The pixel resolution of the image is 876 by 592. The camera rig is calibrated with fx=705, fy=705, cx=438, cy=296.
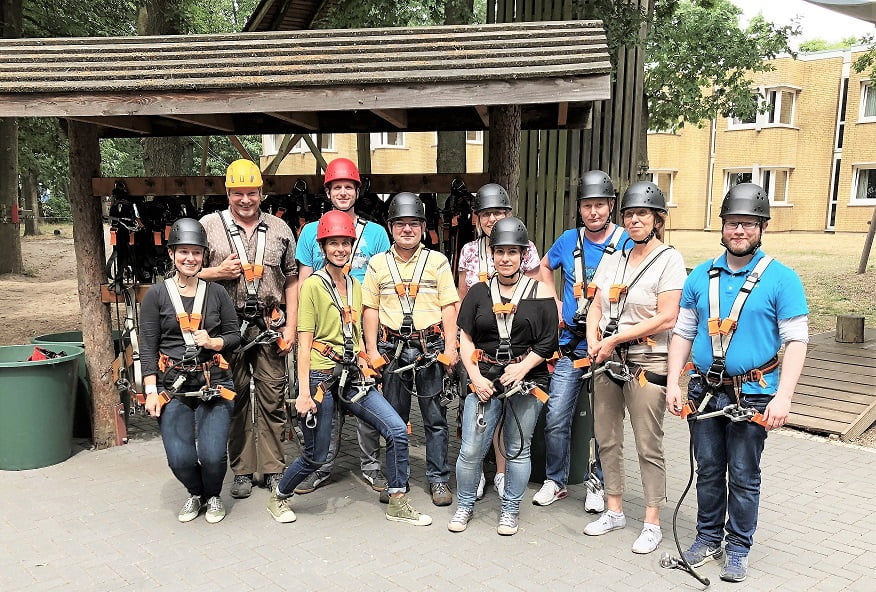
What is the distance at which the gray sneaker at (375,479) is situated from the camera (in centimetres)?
529

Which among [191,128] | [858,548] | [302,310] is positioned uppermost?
[191,128]

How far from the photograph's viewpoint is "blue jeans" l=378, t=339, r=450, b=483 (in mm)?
4797

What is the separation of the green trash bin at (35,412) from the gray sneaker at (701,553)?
15.7ft

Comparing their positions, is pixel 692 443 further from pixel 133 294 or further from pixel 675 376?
pixel 133 294

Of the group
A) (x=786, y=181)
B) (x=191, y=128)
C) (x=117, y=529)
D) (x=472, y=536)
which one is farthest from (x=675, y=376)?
(x=786, y=181)

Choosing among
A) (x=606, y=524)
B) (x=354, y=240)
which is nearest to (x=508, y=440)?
(x=606, y=524)

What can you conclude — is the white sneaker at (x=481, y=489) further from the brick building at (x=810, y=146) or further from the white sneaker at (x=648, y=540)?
the brick building at (x=810, y=146)

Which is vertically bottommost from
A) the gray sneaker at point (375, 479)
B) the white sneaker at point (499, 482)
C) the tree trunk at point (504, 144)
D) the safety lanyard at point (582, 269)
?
the gray sneaker at point (375, 479)

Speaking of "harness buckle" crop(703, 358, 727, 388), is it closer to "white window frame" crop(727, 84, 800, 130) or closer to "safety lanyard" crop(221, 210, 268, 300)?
"safety lanyard" crop(221, 210, 268, 300)

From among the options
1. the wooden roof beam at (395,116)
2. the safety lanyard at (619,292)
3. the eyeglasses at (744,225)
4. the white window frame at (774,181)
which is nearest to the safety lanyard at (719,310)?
the eyeglasses at (744,225)

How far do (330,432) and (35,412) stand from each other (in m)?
2.63

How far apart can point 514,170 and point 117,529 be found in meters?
3.85

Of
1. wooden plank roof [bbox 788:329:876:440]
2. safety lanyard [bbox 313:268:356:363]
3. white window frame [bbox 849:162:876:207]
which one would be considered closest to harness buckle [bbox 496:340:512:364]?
safety lanyard [bbox 313:268:356:363]

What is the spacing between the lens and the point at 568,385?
4734 mm
